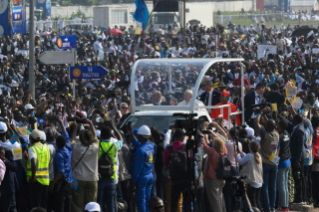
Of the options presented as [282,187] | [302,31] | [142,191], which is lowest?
[282,187]

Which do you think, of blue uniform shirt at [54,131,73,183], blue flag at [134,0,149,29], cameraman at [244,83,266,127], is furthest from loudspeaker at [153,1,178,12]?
blue uniform shirt at [54,131,73,183]

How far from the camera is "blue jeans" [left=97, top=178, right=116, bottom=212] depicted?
8.54 meters

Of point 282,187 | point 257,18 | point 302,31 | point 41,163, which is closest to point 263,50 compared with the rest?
point 302,31

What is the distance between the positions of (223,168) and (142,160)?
1159 mm

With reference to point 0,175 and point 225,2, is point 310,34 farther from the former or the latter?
point 225,2

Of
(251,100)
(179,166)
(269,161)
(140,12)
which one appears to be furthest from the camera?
(140,12)

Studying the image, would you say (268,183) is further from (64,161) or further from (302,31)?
(302,31)

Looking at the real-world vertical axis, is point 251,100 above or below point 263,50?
below

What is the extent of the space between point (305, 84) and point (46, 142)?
11268mm

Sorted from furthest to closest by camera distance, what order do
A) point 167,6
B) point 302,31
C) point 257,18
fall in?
point 257,18 < point 302,31 < point 167,6

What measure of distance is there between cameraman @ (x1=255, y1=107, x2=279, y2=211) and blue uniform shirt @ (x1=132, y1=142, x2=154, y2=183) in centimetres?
202

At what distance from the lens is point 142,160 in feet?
28.0

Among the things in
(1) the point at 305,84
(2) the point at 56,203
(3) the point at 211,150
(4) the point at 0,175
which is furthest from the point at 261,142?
(1) the point at 305,84

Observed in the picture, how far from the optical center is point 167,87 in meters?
9.77
